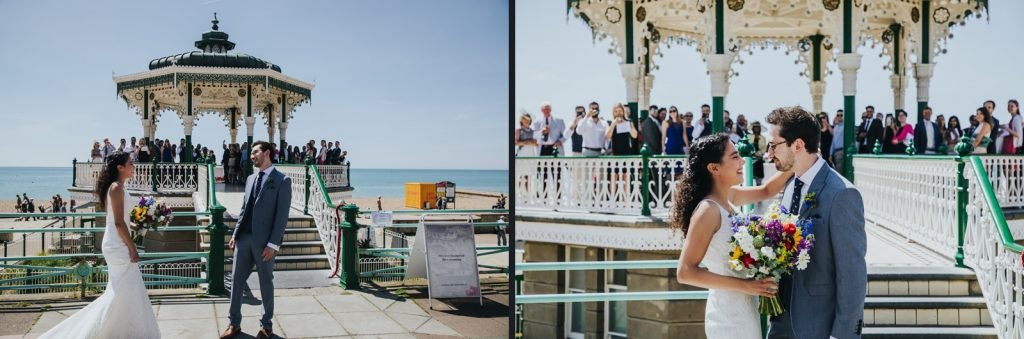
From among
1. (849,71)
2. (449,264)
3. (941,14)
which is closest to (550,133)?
(849,71)

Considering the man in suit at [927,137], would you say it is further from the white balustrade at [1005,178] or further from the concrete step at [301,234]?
the concrete step at [301,234]

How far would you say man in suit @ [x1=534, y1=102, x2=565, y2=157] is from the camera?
30.4ft

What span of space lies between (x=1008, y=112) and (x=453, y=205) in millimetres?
8105

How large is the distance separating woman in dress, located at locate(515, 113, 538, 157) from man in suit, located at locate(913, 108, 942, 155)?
5.06m

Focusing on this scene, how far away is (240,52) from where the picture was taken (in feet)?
12.3

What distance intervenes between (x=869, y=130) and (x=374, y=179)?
8435mm

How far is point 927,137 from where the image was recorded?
10.7 metres

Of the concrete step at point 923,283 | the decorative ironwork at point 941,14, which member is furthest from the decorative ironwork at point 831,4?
the concrete step at point 923,283

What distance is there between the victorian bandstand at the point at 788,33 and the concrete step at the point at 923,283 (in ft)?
13.4

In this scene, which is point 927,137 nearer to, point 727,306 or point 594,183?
point 594,183

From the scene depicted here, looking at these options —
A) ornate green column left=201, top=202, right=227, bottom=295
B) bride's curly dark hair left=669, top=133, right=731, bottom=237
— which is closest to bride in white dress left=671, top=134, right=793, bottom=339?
bride's curly dark hair left=669, top=133, right=731, bottom=237

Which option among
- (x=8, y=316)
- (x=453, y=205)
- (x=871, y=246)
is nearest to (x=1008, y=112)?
(x=871, y=246)

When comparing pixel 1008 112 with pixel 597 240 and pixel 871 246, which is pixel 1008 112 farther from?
pixel 597 240

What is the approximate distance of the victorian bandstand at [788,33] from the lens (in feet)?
34.7
